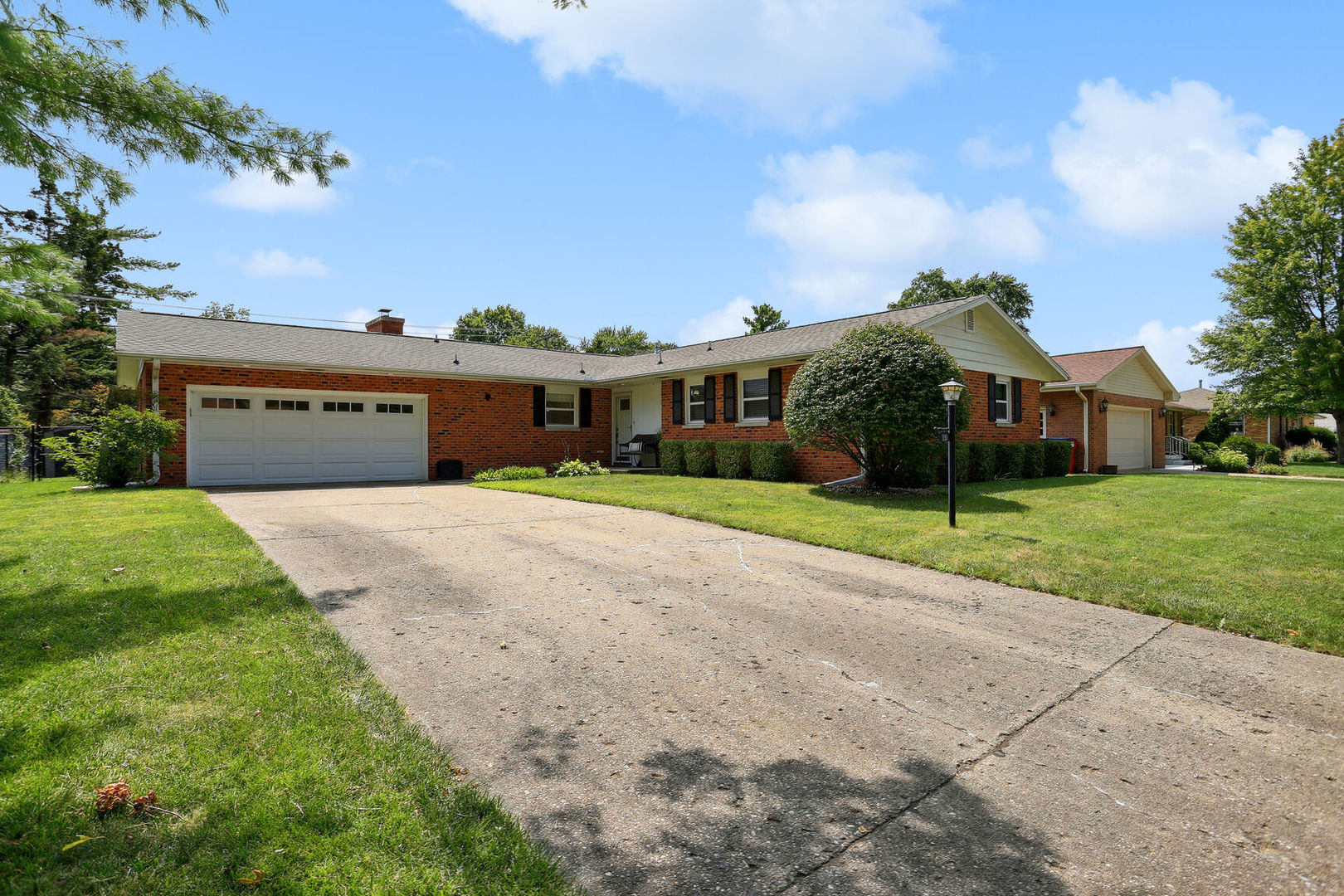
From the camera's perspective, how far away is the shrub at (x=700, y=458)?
16.1 m

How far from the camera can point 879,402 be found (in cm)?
1105

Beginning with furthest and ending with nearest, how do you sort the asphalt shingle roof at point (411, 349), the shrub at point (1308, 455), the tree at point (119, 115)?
the shrub at point (1308, 455)
the asphalt shingle roof at point (411, 349)
the tree at point (119, 115)

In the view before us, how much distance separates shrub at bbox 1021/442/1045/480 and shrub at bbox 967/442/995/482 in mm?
1976

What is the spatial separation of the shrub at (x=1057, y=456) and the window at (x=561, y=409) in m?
13.3

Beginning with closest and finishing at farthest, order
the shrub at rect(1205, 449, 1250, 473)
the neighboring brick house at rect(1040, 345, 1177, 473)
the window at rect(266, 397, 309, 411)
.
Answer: the window at rect(266, 397, 309, 411) < the neighboring brick house at rect(1040, 345, 1177, 473) < the shrub at rect(1205, 449, 1250, 473)

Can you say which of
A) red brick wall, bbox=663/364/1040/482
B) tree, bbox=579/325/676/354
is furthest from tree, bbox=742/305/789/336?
red brick wall, bbox=663/364/1040/482

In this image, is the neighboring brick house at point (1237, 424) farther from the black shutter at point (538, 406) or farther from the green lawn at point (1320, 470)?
the black shutter at point (538, 406)

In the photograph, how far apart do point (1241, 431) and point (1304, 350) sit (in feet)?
37.1

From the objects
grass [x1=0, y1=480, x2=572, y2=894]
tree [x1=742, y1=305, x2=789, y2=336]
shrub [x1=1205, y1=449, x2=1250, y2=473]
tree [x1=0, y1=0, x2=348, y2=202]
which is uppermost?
tree [x1=742, y1=305, x2=789, y2=336]

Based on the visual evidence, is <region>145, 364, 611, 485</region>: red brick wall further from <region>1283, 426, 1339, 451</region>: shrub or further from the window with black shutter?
<region>1283, 426, 1339, 451</region>: shrub

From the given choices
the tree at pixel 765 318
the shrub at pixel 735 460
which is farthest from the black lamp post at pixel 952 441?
the tree at pixel 765 318

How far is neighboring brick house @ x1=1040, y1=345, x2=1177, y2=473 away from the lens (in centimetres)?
2056

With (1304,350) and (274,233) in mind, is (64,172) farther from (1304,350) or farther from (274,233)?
(1304,350)

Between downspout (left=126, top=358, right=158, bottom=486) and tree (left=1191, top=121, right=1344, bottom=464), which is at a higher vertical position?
tree (left=1191, top=121, right=1344, bottom=464)
